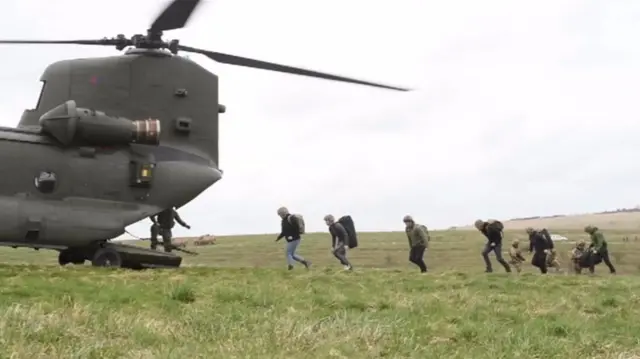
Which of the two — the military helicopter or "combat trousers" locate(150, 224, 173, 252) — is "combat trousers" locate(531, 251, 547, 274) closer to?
the military helicopter

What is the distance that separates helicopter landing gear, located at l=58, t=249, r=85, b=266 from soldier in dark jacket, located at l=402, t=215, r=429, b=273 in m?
8.79

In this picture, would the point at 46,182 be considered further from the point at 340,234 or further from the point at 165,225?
the point at 340,234

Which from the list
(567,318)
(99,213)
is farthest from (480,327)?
(99,213)

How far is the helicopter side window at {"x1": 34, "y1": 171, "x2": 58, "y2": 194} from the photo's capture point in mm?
16719

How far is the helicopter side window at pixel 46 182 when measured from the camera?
1672cm

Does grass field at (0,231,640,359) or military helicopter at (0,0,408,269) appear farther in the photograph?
military helicopter at (0,0,408,269)

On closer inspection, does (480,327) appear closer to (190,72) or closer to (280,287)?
(280,287)

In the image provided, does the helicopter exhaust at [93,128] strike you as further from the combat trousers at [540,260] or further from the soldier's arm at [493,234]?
the combat trousers at [540,260]

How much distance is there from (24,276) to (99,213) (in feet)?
14.9

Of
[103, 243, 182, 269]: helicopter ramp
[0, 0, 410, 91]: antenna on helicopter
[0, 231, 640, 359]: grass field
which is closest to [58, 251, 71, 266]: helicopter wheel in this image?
[103, 243, 182, 269]: helicopter ramp

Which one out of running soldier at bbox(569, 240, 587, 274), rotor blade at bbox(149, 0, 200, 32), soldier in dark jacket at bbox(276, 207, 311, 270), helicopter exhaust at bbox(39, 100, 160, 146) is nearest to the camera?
rotor blade at bbox(149, 0, 200, 32)

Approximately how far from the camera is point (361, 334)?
270 inches

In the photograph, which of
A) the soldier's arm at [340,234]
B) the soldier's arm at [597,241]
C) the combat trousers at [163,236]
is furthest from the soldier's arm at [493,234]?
the combat trousers at [163,236]

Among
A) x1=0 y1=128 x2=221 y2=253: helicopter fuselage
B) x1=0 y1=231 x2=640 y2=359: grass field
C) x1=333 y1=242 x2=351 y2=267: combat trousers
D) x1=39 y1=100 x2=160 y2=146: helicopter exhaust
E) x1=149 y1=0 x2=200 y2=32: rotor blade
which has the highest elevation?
x1=149 y1=0 x2=200 y2=32: rotor blade
